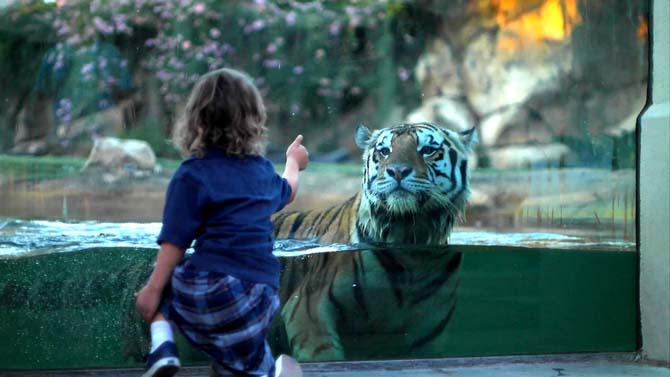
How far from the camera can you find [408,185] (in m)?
5.39

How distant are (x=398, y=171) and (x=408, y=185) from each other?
10 cm

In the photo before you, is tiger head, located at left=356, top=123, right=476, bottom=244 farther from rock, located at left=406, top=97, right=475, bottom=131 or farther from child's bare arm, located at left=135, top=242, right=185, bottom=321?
child's bare arm, located at left=135, top=242, right=185, bottom=321

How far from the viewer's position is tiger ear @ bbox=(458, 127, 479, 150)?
219 inches

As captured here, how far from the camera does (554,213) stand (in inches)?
223

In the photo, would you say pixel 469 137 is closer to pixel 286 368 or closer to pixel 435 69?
pixel 435 69

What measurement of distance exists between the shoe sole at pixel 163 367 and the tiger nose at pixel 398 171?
2436 mm

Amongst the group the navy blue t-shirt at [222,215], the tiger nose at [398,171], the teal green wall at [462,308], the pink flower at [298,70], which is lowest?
the teal green wall at [462,308]

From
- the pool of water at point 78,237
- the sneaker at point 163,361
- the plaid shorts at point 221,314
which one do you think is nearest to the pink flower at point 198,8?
the pool of water at point 78,237

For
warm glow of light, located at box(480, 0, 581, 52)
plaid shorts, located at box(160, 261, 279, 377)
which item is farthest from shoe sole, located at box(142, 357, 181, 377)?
warm glow of light, located at box(480, 0, 581, 52)

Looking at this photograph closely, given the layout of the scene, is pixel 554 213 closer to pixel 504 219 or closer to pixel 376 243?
pixel 504 219

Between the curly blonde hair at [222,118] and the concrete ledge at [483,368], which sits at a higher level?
the curly blonde hair at [222,118]

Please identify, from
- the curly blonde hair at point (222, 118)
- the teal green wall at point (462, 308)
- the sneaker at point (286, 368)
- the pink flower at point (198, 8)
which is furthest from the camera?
the pink flower at point (198, 8)

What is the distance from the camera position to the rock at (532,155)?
5.62 m

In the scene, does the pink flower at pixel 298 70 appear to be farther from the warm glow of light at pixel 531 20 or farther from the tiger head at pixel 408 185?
the warm glow of light at pixel 531 20
